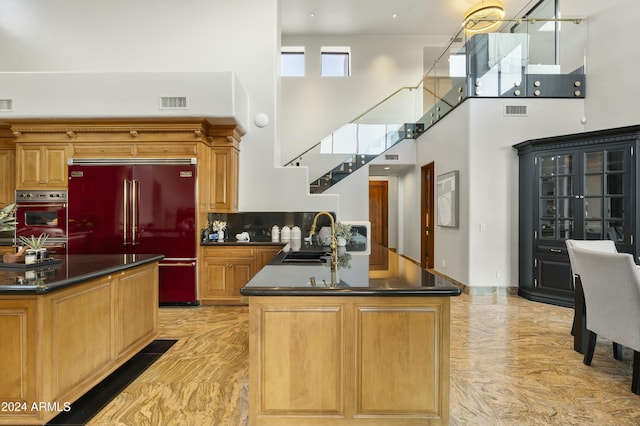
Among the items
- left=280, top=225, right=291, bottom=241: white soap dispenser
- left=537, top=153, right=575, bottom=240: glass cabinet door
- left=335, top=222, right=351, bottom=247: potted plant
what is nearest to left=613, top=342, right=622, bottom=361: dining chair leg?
left=537, top=153, right=575, bottom=240: glass cabinet door

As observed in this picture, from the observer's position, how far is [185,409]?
2455mm

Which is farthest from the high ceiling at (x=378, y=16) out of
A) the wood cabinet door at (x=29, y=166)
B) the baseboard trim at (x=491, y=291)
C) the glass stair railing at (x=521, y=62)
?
the baseboard trim at (x=491, y=291)

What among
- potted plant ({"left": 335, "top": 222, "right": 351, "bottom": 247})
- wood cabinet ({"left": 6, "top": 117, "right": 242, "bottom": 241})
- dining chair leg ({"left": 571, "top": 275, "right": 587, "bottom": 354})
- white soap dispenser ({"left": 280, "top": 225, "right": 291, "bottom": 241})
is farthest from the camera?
white soap dispenser ({"left": 280, "top": 225, "right": 291, "bottom": 241})

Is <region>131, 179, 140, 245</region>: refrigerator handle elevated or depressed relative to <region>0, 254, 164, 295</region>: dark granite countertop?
elevated

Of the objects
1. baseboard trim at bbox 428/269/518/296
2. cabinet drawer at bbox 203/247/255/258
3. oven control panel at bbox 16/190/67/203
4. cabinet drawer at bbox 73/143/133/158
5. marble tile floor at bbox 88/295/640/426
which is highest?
cabinet drawer at bbox 73/143/133/158

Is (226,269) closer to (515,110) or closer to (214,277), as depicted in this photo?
(214,277)

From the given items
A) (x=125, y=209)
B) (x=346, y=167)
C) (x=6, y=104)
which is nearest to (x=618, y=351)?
(x=125, y=209)

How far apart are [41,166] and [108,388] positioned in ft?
12.6

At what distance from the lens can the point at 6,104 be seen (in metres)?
4.76

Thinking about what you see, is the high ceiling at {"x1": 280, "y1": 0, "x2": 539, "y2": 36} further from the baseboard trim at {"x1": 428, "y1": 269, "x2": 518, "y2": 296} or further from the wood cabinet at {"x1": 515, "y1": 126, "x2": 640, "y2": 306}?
the baseboard trim at {"x1": 428, "y1": 269, "x2": 518, "y2": 296}

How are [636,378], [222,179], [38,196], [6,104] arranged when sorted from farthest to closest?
[222,179], [38,196], [6,104], [636,378]

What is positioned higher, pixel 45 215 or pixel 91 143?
pixel 91 143

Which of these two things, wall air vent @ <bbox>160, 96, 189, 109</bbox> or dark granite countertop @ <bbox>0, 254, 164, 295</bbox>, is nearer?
dark granite countertop @ <bbox>0, 254, 164, 295</bbox>

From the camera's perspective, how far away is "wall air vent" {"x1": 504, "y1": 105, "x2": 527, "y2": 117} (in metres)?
5.83
